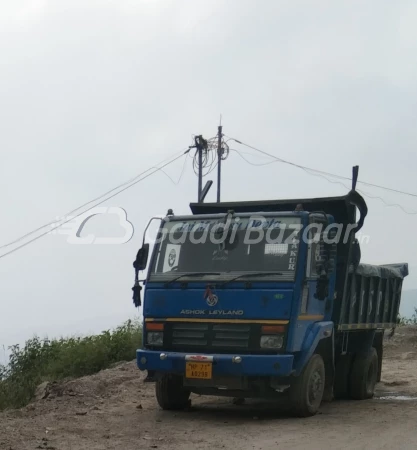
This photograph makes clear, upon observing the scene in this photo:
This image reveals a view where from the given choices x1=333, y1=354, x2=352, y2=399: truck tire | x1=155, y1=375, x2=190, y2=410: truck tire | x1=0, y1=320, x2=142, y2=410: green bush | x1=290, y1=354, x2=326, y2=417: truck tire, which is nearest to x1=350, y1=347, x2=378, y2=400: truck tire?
x1=333, y1=354, x2=352, y2=399: truck tire

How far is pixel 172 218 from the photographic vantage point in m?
9.55

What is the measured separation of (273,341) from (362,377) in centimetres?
301

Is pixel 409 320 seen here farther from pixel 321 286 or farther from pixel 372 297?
pixel 321 286

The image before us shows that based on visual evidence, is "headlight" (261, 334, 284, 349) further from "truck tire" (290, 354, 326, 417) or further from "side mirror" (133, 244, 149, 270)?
"side mirror" (133, 244, 149, 270)

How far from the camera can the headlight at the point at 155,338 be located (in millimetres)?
8875

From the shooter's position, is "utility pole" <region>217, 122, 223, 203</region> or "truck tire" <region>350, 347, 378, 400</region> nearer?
"truck tire" <region>350, 347, 378, 400</region>

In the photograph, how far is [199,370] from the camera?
8430 millimetres

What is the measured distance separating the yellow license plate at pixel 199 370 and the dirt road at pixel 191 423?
0.59 m

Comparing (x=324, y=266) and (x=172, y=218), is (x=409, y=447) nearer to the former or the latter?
(x=324, y=266)

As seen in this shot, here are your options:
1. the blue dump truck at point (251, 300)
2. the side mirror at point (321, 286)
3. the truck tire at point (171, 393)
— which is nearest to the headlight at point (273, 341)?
the blue dump truck at point (251, 300)

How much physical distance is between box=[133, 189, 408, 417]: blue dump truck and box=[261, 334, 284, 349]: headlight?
0.5 inches

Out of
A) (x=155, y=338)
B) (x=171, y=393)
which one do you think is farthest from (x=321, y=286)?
(x=171, y=393)

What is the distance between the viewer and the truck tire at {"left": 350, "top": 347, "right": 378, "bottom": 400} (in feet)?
35.2

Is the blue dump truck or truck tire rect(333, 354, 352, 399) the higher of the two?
the blue dump truck
